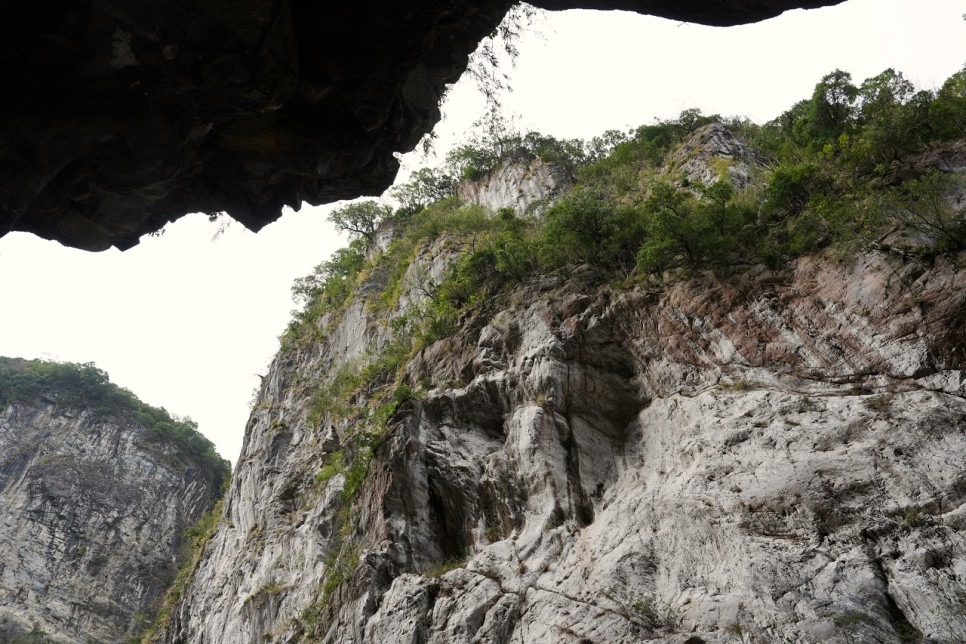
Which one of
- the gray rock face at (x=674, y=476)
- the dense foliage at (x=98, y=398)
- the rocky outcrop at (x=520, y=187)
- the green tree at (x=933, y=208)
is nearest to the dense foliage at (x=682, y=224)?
the green tree at (x=933, y=208)

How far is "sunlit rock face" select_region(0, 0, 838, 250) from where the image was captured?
713 cm

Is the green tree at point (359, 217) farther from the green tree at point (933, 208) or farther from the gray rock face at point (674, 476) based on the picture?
the green tree at point (933, 208)

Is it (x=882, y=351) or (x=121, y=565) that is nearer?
(x=882, y=351)

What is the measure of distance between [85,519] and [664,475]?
42.2 m

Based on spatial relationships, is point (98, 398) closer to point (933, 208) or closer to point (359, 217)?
point (359, 217)

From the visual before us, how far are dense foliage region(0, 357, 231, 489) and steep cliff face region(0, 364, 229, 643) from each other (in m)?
0.40

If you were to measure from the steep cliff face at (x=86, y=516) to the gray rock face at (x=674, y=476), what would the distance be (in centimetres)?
2510

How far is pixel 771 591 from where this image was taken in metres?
8.56

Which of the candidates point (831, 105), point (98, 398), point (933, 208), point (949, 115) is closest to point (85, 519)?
point (98, 398)

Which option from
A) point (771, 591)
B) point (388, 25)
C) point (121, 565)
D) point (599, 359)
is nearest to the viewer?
point (388, 25)

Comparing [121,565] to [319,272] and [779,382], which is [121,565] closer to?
[319,272]

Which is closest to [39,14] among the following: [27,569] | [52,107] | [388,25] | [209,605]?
[52,107]

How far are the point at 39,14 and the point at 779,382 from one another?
11.1m

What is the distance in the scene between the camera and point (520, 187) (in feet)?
94.9
